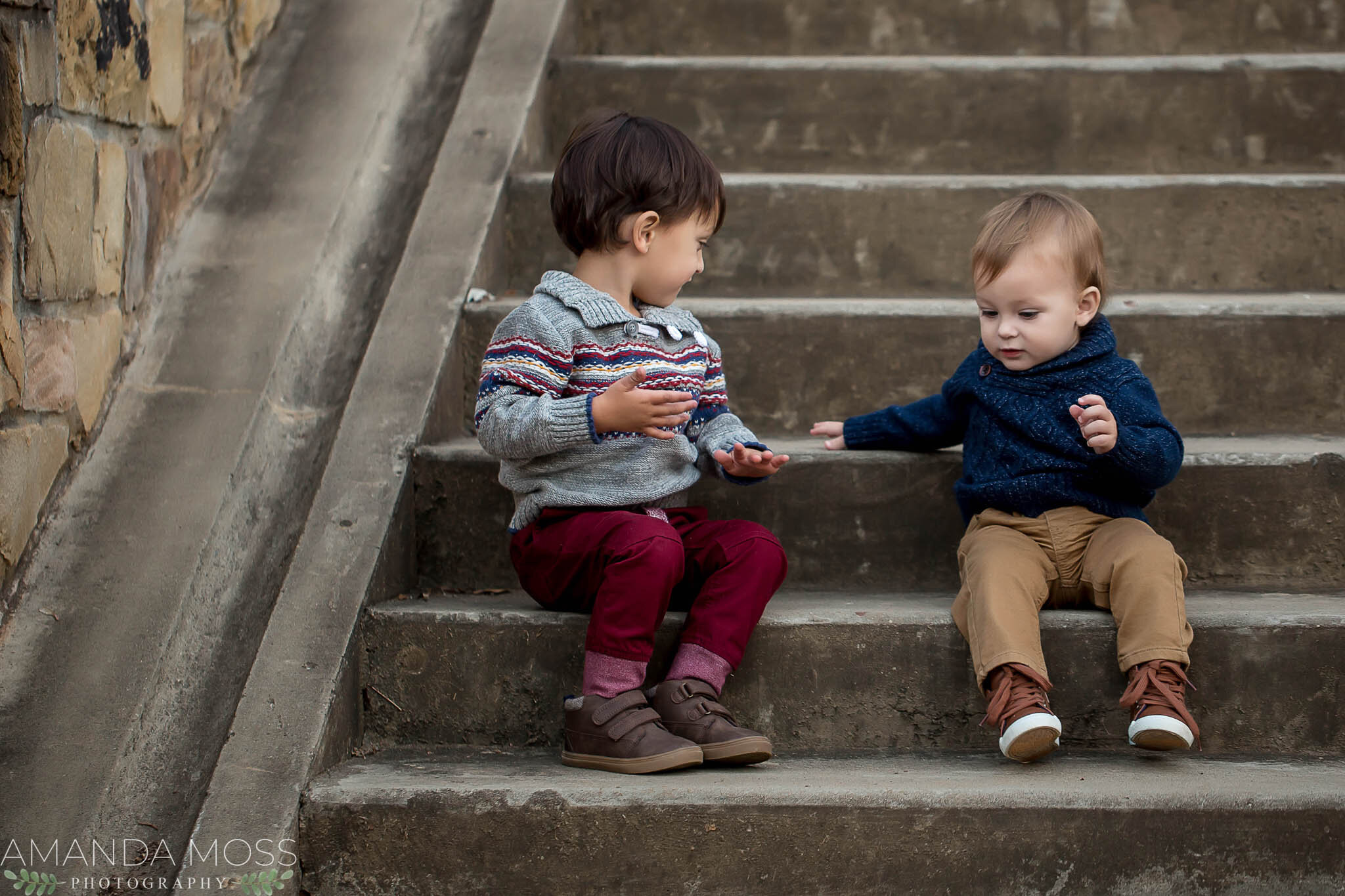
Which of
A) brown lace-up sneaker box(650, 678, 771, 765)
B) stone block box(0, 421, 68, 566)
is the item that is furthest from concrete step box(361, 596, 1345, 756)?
stone block box(0, 421, 68, 566)

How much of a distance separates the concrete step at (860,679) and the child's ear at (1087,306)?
56 cm

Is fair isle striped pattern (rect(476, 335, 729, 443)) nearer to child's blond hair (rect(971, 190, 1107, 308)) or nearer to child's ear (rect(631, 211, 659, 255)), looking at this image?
child's ear (rect(631, 211, 659, 255))

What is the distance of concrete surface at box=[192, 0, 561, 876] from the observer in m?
1.75

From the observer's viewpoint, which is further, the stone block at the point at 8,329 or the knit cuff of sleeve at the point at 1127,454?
the knit cuff of sleeve at the point at 1127,454

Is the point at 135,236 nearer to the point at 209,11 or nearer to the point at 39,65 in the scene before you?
the point at 39,65

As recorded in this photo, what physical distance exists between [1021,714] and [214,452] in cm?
149

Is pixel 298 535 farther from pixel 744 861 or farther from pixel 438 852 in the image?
pixel 744 861

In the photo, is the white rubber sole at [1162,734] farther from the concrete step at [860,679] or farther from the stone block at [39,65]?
the stone block at [39,65]

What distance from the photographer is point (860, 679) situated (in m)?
1.97

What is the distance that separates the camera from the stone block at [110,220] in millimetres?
2176

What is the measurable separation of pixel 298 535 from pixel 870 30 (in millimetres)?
2325

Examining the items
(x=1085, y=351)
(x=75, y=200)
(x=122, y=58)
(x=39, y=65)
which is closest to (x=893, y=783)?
(x=1085, y=351)

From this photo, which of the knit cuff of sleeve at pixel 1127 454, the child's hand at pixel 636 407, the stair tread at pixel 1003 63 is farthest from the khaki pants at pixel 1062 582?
the stair tread at pixel 1003 63

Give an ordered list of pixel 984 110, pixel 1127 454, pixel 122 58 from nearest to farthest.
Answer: pixel 1127 454 < pixel 122 58 < pixel 984 110
